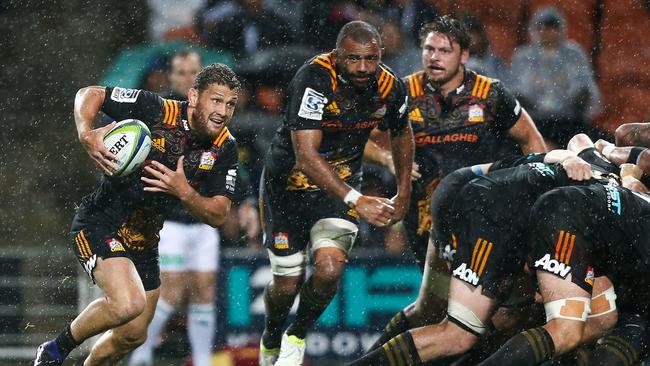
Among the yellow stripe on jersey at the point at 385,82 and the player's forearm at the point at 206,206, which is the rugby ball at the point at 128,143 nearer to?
the player's forearm at the point at 206,206

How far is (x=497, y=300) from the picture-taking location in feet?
17.7

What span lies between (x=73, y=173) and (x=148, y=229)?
3355mm

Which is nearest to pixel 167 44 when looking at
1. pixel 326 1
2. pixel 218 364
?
pixel 326 1

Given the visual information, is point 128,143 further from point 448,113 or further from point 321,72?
point 448,113

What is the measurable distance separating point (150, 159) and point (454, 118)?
1915 mm

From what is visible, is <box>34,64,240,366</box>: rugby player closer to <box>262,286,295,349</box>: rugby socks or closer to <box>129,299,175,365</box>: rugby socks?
<box>262,286,295,349</box>: rugby socks

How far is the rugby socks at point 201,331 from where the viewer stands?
24.7 ft

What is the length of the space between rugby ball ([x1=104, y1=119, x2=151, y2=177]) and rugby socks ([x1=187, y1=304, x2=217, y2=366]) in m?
2.21

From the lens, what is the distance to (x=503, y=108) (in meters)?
6.78

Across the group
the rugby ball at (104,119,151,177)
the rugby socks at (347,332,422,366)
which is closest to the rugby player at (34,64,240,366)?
the rugby ball at (104,119,151,177)

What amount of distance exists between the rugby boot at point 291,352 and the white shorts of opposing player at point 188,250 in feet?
4.80

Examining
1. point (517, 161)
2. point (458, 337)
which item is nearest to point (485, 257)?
point (458, 337)

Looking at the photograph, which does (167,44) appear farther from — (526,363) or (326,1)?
(526,363)

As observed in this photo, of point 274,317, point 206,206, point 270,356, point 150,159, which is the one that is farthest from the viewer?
point 270,356
